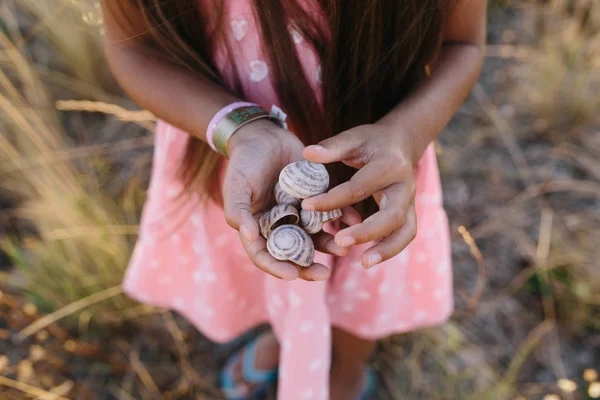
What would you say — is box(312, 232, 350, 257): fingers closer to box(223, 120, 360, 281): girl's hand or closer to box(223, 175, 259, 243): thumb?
box(223, 120, 360, 281): girl's hand

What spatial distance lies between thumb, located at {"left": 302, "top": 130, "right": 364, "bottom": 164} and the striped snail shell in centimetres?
12

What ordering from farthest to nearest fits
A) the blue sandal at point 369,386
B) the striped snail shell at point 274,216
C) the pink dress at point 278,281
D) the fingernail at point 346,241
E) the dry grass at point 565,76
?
the dry grass at point 565,76 → the blue sandal at point 369,386 → the pink dress at point 278,281 → the striped snail shell at point 274,216 → the fingernail at point 346,241

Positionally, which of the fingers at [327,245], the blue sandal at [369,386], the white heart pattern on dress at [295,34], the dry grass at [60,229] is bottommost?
the blue sandal at [369,386]

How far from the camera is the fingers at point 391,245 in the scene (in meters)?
0.79

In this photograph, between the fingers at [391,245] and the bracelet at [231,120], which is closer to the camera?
the fingers at [391,245]

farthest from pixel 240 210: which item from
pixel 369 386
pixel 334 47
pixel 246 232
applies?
pixel 369 386

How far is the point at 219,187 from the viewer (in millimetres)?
1191

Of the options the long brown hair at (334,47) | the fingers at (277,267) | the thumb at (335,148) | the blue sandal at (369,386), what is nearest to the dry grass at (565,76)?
the blue sandal at (369,386)

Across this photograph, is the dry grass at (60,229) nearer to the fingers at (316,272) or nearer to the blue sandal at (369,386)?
the blue sandal at (369,386)

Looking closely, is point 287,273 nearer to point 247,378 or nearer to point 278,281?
point 278,281

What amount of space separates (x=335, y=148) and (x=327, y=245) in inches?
6.9

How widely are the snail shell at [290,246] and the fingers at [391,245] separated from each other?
0.37ft

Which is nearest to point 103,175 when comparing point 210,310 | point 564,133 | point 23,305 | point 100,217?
point 100,217

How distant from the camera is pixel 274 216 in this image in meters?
0.90
